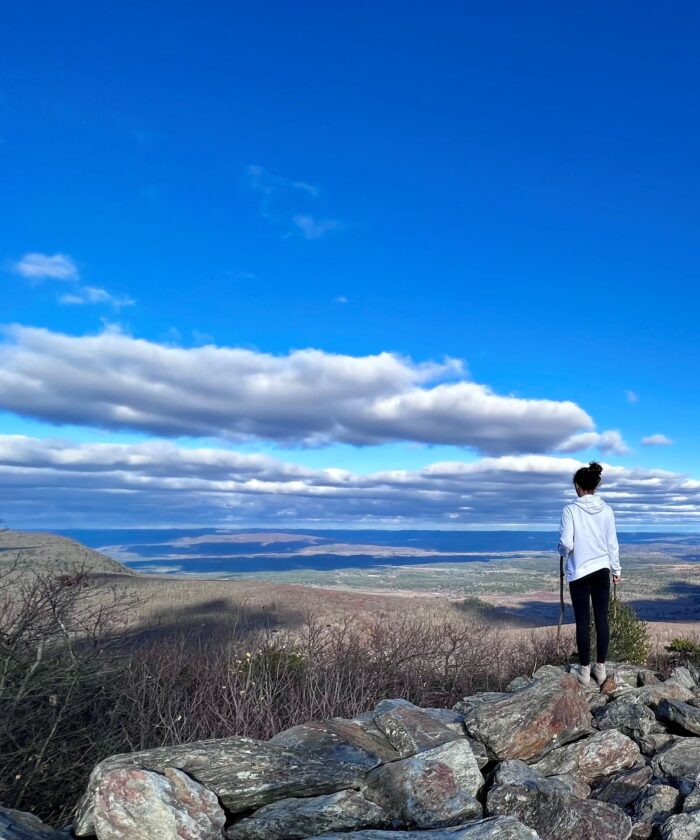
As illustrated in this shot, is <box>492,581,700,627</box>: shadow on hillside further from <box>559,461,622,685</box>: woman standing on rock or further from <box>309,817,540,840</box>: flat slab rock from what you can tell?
<box>309,817,540,840</box>: flat slab rock

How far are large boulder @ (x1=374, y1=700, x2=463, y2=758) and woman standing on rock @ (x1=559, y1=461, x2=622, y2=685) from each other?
3.02 m

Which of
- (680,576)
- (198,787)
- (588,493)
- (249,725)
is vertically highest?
(588,493)

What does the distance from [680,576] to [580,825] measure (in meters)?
163

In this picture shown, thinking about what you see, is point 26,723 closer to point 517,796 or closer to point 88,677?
point 88,677

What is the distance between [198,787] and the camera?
5.27 m

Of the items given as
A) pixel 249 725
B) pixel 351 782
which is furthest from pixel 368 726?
pixel 249 725

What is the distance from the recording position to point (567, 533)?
9.40 meters

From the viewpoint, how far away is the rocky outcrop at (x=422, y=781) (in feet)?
15.9

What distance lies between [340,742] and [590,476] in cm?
510

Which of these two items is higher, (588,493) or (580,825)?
(588,493)

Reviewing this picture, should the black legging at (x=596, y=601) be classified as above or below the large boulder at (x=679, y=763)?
above

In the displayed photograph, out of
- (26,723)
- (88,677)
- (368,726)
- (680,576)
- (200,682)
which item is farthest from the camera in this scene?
(680,576)

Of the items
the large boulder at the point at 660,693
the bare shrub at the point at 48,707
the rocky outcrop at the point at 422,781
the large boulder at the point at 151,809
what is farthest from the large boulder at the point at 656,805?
the bare shrub at the point at 48,707

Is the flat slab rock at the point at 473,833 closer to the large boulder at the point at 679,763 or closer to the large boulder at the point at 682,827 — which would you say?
the large boulder at the point at 682,827
